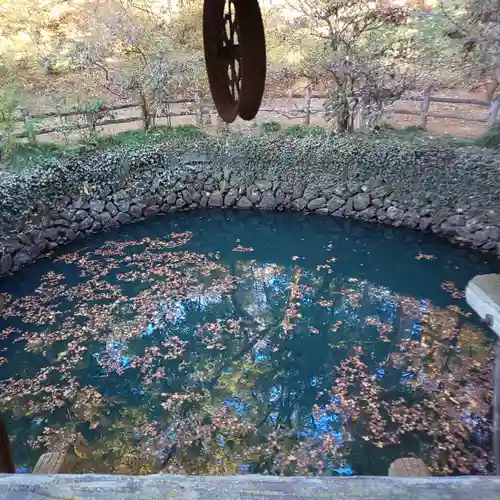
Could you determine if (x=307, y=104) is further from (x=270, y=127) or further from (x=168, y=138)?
(x=168, y=138)

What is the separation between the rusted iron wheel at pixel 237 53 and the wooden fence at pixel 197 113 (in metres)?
7.53

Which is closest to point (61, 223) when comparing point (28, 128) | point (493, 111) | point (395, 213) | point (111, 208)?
point (111, 208)

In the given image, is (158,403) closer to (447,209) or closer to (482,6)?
(447,209)

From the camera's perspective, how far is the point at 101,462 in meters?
4.33

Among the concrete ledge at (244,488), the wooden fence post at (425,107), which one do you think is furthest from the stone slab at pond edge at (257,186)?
the concrete ledge at (244,488)

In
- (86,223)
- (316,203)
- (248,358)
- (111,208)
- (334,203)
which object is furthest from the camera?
(316,203)

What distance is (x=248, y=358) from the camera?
5.79m

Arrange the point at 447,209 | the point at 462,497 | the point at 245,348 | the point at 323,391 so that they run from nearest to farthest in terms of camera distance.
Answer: the point at 462,497 → the point at 323,391 → the point at 245,348 → the point at 447,209

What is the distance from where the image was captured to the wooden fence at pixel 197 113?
32.1 feet

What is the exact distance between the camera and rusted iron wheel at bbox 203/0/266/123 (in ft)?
8.56

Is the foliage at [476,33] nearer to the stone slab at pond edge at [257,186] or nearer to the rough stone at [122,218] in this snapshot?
the stone slab at pond edge at [257,186]

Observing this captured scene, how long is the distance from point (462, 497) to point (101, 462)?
4098 millimetres

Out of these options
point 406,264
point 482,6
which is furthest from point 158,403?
point 482,6

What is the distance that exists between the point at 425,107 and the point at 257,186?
4247 millimetres
